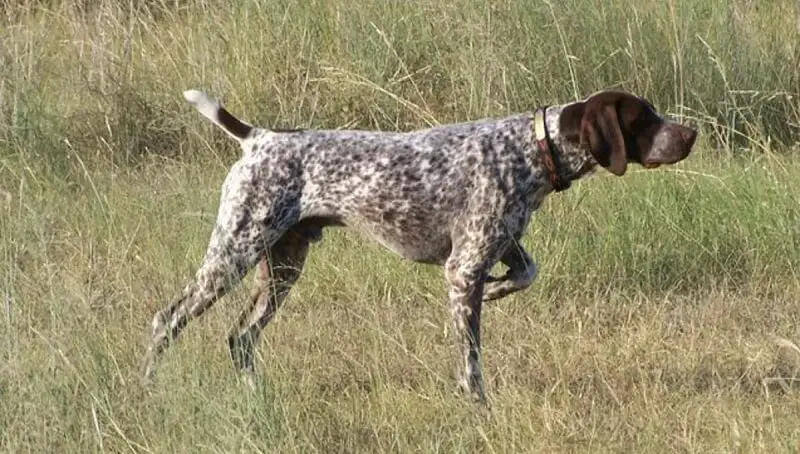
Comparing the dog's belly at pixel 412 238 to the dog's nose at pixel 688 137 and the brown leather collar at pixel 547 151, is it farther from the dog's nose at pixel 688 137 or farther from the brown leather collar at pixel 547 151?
the dog's nose at pixel 688 137

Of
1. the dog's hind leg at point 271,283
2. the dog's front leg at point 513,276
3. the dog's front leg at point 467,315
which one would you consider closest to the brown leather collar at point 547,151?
the dog's front leg at point 513,276

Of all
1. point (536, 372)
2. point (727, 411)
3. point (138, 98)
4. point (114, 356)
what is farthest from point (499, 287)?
point (138, 98)

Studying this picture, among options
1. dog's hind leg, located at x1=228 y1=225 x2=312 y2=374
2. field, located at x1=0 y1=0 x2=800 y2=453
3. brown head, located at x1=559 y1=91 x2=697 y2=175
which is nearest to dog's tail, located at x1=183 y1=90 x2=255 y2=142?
dog's hind leg, located at x1=228 y1=225 x2=312 y2=374

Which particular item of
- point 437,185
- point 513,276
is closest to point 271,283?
point 437,185

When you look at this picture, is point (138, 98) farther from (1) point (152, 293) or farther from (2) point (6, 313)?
(2) point (6, 313)

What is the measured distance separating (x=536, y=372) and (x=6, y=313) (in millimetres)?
1889

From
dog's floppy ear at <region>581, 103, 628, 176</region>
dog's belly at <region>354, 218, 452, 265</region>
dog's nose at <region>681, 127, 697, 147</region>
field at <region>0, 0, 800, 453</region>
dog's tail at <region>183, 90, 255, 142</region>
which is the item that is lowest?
field at <region>0, 0, 800, 453</region>

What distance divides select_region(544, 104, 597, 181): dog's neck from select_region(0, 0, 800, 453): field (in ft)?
2.42

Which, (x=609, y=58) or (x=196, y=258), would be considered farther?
(x=609, y=58)

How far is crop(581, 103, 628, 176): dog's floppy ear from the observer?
5.32m

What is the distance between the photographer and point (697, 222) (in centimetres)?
702

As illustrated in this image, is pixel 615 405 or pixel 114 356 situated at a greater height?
pixel 114 356

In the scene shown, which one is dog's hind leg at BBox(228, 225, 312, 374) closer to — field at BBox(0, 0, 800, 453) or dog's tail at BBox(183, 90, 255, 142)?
field at BBox(0, 0, 800, 453)

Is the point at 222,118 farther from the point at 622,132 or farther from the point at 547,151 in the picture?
the point at 622,132
